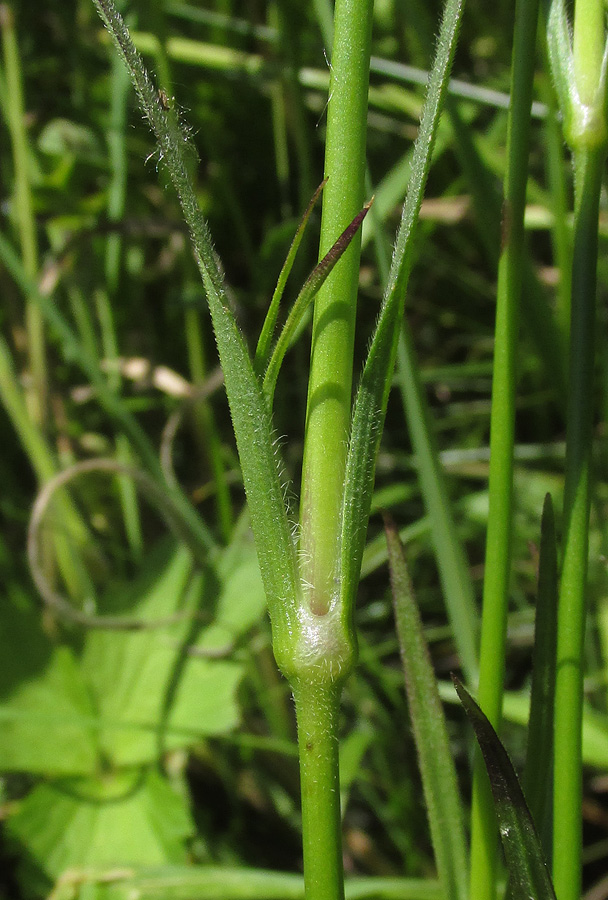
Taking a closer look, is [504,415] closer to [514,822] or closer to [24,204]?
[514,822]

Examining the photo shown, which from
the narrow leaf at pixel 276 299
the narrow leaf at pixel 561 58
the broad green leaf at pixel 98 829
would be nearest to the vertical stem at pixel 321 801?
the narrow leaf at pixel 276 299

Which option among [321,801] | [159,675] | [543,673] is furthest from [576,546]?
[159,675]

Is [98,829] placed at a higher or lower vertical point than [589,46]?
lower

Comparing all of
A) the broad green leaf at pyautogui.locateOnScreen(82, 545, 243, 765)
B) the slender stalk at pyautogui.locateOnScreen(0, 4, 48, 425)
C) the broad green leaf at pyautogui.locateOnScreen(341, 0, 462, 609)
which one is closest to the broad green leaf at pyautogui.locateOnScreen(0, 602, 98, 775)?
the broad green leaf at pyautogui.locateOnScreen(82, 545, 243, 765)

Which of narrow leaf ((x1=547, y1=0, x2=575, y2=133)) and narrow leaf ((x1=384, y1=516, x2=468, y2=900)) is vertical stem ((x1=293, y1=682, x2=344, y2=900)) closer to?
narrow leaf ((x1=384, y1=516, x2=468, y2=900))

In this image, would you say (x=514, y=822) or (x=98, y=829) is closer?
(x=514, y=822)

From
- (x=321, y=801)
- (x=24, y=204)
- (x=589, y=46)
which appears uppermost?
(x=24, y=204)

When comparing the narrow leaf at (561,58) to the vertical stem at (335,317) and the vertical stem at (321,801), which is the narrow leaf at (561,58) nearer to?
the vertical stem at (335,317)
